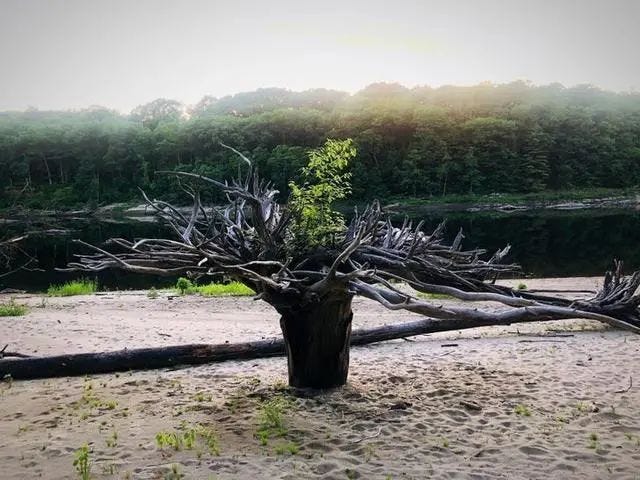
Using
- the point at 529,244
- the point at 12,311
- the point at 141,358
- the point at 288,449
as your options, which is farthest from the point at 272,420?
the point at 529,244

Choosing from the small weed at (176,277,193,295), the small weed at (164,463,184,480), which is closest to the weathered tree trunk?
the small weed at (164,463,184,480)

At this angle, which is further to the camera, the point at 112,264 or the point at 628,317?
the point at 628,317

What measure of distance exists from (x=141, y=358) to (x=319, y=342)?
10.8 feet

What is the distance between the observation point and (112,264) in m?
6.82

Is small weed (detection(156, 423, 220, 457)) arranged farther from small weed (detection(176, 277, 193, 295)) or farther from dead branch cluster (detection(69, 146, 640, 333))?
small weed (detection(176, 277, 193, 295))

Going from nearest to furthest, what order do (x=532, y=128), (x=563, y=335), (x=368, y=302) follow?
(x=563, y=335) < (x=368, y=302) < (x=532, y=128)

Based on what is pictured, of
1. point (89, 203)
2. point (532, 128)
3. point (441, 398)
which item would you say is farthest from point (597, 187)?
point (441, 398)

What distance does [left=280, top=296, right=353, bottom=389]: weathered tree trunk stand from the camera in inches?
266

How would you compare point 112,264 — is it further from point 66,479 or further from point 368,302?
point 368,302

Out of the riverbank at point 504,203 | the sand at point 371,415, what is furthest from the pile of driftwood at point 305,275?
the riverbank at point 504,203

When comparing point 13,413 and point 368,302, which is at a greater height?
point 13,413

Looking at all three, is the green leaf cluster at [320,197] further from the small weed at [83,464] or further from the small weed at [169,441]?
the small weed at [83,464]

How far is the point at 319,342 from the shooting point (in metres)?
6.90

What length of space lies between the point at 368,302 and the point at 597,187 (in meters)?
72.4
